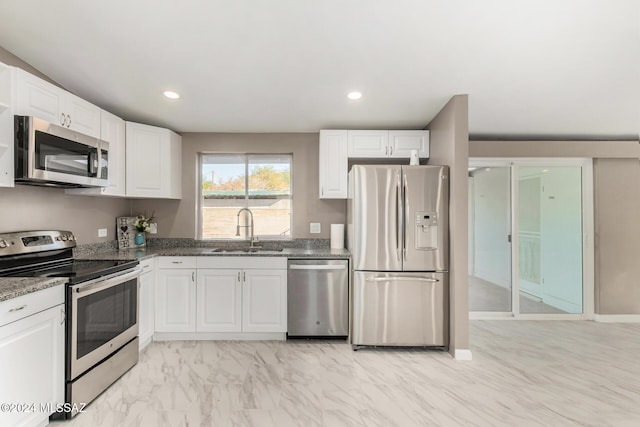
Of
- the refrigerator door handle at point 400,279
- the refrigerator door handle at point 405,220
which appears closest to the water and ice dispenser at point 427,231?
the refrigerator door handle at point 405,220

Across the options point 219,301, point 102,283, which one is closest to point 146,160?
point 102,283

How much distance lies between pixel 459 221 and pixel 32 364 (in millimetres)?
3188

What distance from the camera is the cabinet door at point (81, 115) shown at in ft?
8.04

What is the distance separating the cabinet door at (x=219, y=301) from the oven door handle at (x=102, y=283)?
73 centimetres

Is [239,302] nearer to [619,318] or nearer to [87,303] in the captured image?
[87,303]

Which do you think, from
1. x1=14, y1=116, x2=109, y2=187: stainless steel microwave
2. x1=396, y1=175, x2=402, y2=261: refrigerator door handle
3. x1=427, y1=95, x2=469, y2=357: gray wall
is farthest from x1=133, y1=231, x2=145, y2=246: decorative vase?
x1=427, y1=95, x2=469, y2=357: gray wall

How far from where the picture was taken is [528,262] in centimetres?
402

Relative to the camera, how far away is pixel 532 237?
13.2 ft

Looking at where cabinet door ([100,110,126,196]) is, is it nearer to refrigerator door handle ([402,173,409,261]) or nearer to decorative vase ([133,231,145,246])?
decorative vase ([133,231,145,246])

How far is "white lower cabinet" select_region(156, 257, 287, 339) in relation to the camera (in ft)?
10.4

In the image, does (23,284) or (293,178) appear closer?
(23,284)

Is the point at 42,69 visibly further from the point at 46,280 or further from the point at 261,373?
the point at 261,373

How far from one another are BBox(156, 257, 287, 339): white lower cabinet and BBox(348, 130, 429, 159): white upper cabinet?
1.63 metres

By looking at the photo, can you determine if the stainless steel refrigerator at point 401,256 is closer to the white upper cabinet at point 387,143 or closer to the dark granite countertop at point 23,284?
the white upper cabinet at point 387,143
